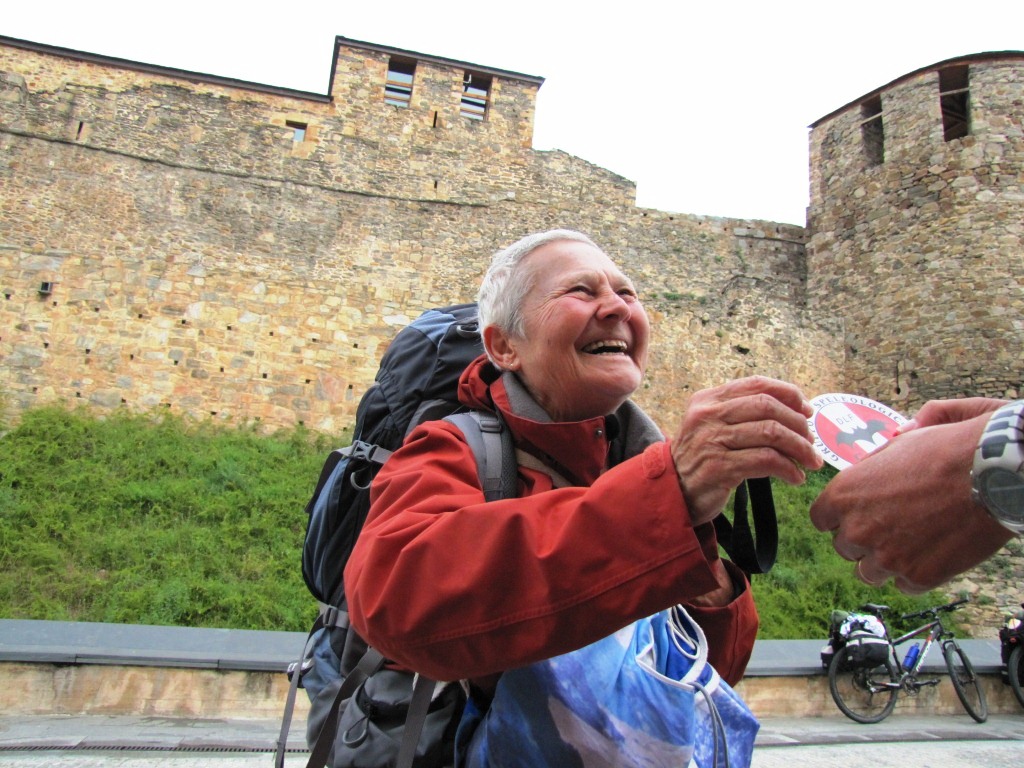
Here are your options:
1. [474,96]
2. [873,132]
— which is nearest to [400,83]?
[474,96]

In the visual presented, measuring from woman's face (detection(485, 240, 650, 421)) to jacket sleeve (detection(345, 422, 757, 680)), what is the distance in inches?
19.4

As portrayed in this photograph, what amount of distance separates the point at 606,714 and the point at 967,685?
686cm

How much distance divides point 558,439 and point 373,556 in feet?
1.65

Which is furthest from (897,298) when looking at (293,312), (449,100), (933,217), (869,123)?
(293,312)

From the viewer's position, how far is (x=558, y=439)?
1527mm

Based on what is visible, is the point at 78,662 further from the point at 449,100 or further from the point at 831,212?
the point at 831,212

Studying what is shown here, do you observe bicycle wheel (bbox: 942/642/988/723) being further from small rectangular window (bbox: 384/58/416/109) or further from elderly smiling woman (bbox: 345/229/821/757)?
small rectangular window (bbox: 384/58/416/109)

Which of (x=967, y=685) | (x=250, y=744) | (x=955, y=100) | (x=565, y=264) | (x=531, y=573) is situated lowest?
(x=250, y=744)

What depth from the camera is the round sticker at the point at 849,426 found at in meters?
1.93

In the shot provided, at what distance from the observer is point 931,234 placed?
14.2 m

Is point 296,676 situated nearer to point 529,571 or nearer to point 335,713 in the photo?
point 335,713

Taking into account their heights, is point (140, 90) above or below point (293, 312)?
above

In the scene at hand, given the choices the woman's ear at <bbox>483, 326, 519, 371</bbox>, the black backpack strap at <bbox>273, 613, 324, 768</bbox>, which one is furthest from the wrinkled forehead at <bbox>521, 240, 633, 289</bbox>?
the black backpack strap at <bbox>273, 613, 324, 768</bbox>

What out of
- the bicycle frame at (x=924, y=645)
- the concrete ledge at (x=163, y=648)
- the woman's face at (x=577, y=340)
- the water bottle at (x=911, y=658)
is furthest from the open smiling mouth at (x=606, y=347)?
the water bottle at (x=911, y=658)
